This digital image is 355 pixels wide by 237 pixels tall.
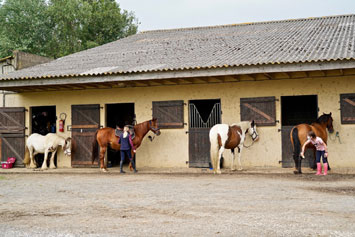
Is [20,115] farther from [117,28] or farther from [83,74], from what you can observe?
[117,28]

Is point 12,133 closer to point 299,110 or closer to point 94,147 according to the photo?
point 94,147

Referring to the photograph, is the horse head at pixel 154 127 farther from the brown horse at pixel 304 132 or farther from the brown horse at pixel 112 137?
the brown horse at pixel 304 132

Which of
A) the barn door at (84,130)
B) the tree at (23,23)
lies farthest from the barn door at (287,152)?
the tree at (23,23)

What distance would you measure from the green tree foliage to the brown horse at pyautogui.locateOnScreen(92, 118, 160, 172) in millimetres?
19608

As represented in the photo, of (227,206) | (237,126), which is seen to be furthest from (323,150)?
(227,206)

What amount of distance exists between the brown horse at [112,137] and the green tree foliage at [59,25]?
1961 centimetres

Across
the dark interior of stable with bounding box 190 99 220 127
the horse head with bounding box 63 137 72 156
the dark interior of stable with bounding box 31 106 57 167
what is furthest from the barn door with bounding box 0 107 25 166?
the dark interior of stable with bounding box 190 99 220 127

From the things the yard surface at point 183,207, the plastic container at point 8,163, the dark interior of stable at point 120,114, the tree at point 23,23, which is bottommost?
the yard surface at point 183,207

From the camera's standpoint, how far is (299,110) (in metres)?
14.5

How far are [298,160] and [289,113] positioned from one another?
513 centimetres

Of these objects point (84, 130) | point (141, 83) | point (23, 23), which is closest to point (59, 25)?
point (23, 23)

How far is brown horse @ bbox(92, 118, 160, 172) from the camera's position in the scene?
11.4 meters

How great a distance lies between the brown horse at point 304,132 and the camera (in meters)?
9.75

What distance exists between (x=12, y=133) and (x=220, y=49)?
728 cm
